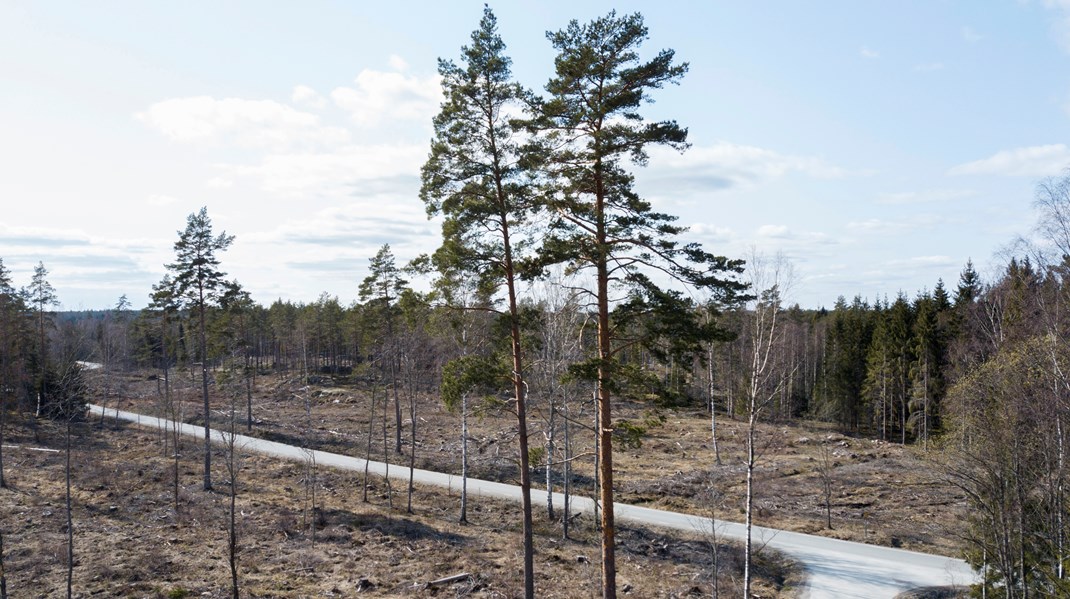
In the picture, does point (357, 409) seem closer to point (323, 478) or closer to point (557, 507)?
point (323, 478)

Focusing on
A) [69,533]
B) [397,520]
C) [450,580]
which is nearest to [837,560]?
[450,580]

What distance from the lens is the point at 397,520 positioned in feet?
86.7

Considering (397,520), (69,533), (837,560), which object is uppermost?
(69,533)

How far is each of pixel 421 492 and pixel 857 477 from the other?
22.9 meters

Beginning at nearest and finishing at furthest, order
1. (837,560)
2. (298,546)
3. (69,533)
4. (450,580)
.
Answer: (69,533) → (450,580) → (837,560) → (298,546)

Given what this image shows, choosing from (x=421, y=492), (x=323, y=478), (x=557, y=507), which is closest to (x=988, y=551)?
(x=557, y=507)

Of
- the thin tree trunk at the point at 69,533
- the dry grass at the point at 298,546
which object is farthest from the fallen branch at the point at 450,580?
the thin tree trunk at the point at 69,533

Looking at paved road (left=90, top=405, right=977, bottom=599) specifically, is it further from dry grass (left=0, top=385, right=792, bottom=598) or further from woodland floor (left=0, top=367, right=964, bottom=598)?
dry grass (left=0, top=385, right=792, bottom=598)

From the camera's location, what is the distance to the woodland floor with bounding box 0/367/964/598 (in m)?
19.4

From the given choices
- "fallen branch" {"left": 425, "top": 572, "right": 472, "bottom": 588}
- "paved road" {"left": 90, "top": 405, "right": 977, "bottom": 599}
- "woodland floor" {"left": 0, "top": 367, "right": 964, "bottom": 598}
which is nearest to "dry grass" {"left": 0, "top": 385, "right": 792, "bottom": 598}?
"woodland floor" {"left": 0, "top": 367, "right": 964, "bottom": 598}

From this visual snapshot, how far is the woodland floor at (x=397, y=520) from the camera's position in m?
19.4

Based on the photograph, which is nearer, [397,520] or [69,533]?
[69,533]

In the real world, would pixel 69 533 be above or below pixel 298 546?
above

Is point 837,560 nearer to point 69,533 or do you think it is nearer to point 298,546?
point 298,546
